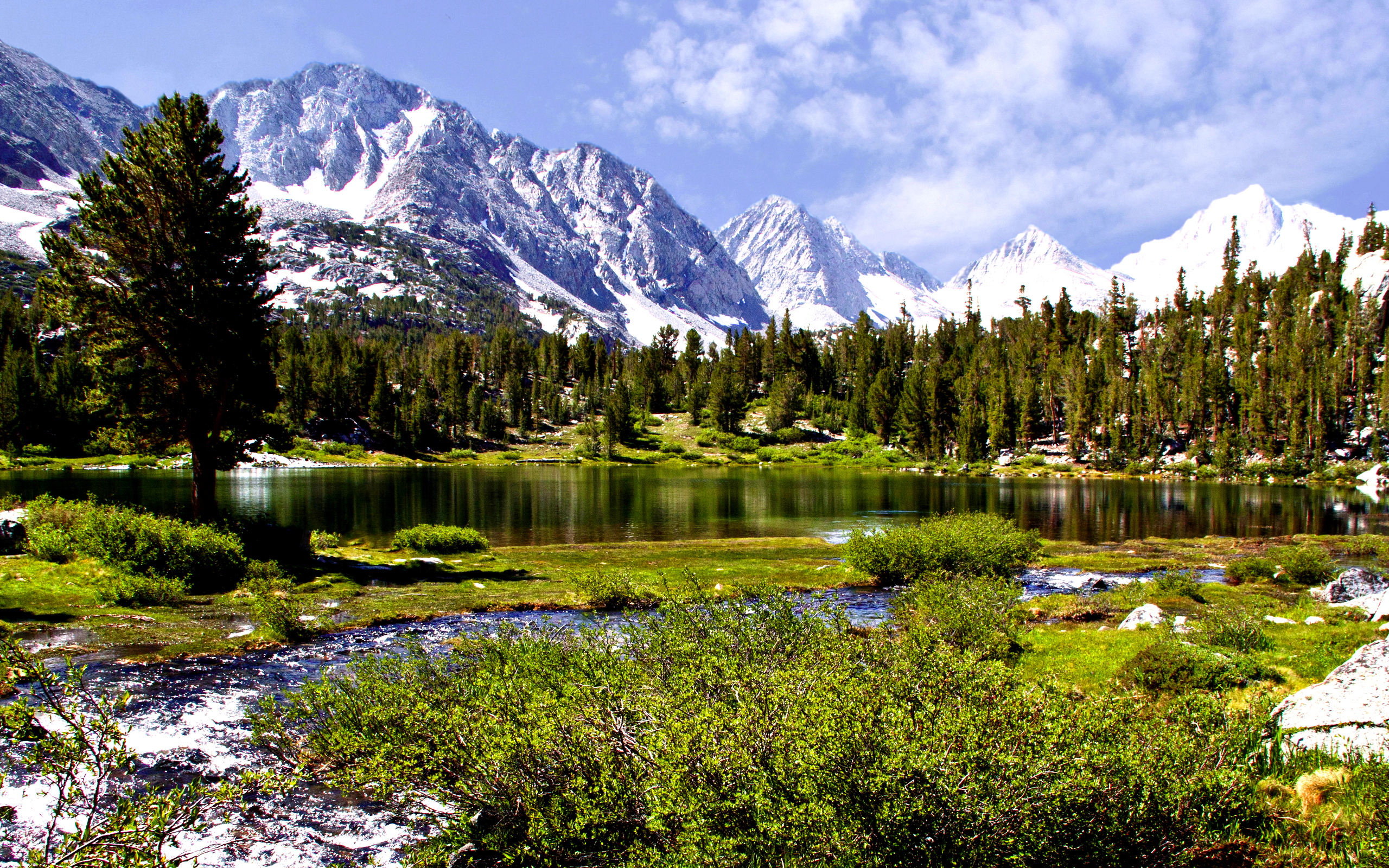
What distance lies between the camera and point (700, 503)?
63844mm

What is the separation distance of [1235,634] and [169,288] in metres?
34.7

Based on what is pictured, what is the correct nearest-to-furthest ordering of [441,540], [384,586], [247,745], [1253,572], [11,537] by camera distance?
[247,745] < [11,537] < [384,586] < [1253,572] < [441,540]

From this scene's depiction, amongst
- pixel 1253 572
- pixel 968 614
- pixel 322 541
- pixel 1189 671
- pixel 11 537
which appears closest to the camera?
pixel 1189 671

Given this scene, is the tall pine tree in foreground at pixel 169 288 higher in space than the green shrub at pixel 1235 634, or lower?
higher

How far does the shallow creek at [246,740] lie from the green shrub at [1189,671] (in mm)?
5883

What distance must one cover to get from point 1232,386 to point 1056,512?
92.6 metres

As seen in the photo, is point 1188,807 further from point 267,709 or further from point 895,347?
point 895,347

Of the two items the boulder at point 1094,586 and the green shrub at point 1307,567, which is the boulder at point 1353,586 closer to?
the green shrub at point 1307,567

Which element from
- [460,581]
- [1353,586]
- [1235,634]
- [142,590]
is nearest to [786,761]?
[1235,634]

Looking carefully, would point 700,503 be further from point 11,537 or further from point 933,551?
point 11,537

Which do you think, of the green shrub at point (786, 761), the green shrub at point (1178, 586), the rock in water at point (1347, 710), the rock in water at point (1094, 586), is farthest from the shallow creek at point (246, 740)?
the green shrub at point (1178, 586)

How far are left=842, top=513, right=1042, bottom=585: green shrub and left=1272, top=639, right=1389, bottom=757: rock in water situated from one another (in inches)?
640

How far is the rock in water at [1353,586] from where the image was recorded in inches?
883

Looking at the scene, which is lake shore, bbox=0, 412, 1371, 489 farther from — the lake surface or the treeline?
the lake surface
